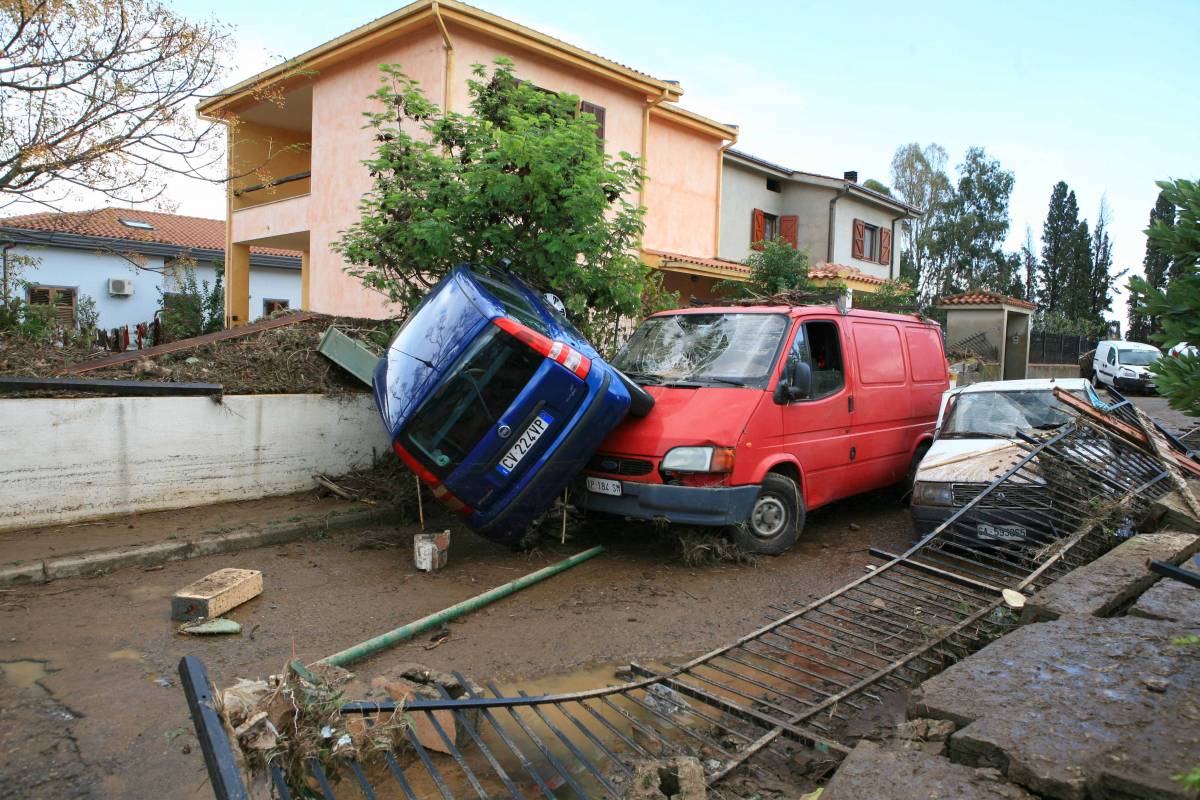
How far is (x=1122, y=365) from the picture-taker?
2494 cm

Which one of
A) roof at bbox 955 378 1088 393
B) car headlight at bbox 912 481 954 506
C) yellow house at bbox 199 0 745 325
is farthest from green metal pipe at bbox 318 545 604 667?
yellow house at bbox 199 0 745 325

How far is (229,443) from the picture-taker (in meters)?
7.87

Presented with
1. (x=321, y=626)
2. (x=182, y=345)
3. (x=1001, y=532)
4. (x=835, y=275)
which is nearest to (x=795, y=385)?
(x=1001, y=532)

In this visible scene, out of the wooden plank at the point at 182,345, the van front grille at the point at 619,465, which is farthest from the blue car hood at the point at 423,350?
the wooden plank at the point at 182,345

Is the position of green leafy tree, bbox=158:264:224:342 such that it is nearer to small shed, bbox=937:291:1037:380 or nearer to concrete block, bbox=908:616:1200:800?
concrete block, bbox=908:616:1200:800

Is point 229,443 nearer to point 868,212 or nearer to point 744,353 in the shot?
point 744,353

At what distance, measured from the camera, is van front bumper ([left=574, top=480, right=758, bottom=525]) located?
6.19 metres

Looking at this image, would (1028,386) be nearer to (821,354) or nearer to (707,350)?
(821,354)

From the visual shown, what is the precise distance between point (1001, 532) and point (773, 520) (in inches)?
69.5

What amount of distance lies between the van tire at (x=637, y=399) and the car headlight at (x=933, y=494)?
8.00 feet

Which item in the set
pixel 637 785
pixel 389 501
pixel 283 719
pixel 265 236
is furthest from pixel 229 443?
pixel 265 236

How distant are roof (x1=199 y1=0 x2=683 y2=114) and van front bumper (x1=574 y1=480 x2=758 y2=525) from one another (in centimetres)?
818

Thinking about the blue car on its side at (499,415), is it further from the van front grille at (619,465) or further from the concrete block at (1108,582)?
the concrete block at (1108,582)

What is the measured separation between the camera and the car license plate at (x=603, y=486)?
646cm
